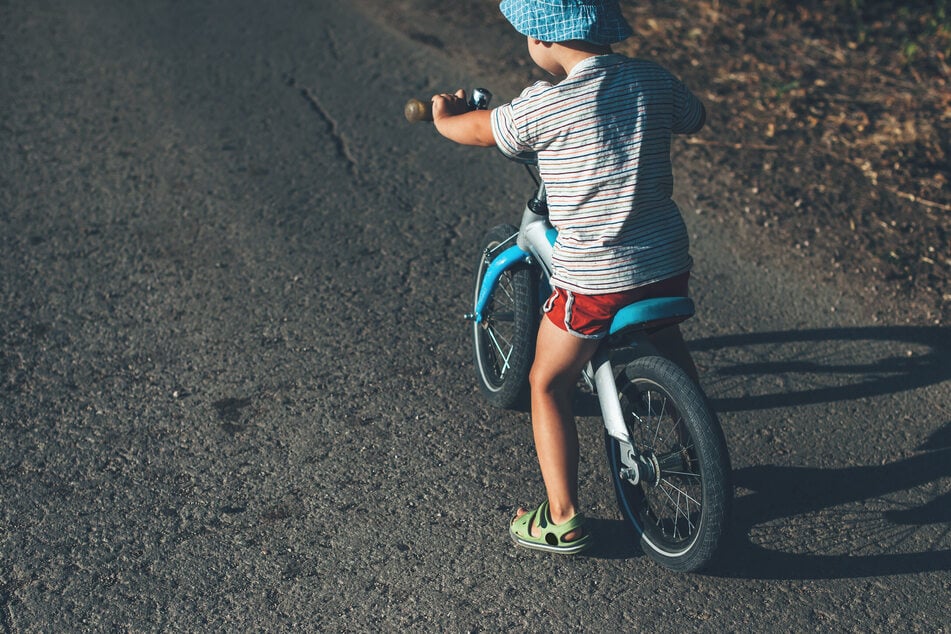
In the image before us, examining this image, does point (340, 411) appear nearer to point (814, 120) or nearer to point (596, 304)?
point (596, 304)

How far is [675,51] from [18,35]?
15.7 ft

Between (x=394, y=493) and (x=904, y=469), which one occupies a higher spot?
(x=394, y=493)

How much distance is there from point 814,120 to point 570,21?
3.79m

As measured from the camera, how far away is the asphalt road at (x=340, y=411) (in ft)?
10.4

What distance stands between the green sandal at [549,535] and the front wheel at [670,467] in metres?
0.22

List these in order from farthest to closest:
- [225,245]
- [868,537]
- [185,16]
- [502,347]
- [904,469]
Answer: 1. [185,16]
2. [225,245]
3. [502,347]
4. [904,469]
5. [868,537]

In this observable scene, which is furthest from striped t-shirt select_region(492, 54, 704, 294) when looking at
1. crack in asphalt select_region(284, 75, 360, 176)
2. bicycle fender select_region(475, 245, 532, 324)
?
crack in asphalt select_region(284, 75, 360, 176)

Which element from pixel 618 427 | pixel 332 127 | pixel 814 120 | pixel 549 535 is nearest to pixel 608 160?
pixel 618 427

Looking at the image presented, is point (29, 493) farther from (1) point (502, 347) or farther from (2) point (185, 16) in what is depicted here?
(2) point (185, 16)

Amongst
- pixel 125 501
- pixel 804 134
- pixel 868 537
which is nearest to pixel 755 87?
pixel 804 134

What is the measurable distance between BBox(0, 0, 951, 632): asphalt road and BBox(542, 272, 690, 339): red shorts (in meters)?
0.78

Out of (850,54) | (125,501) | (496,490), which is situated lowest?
(850,54)

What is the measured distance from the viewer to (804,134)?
6.00 m

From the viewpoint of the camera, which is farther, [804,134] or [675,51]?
[675,51]
